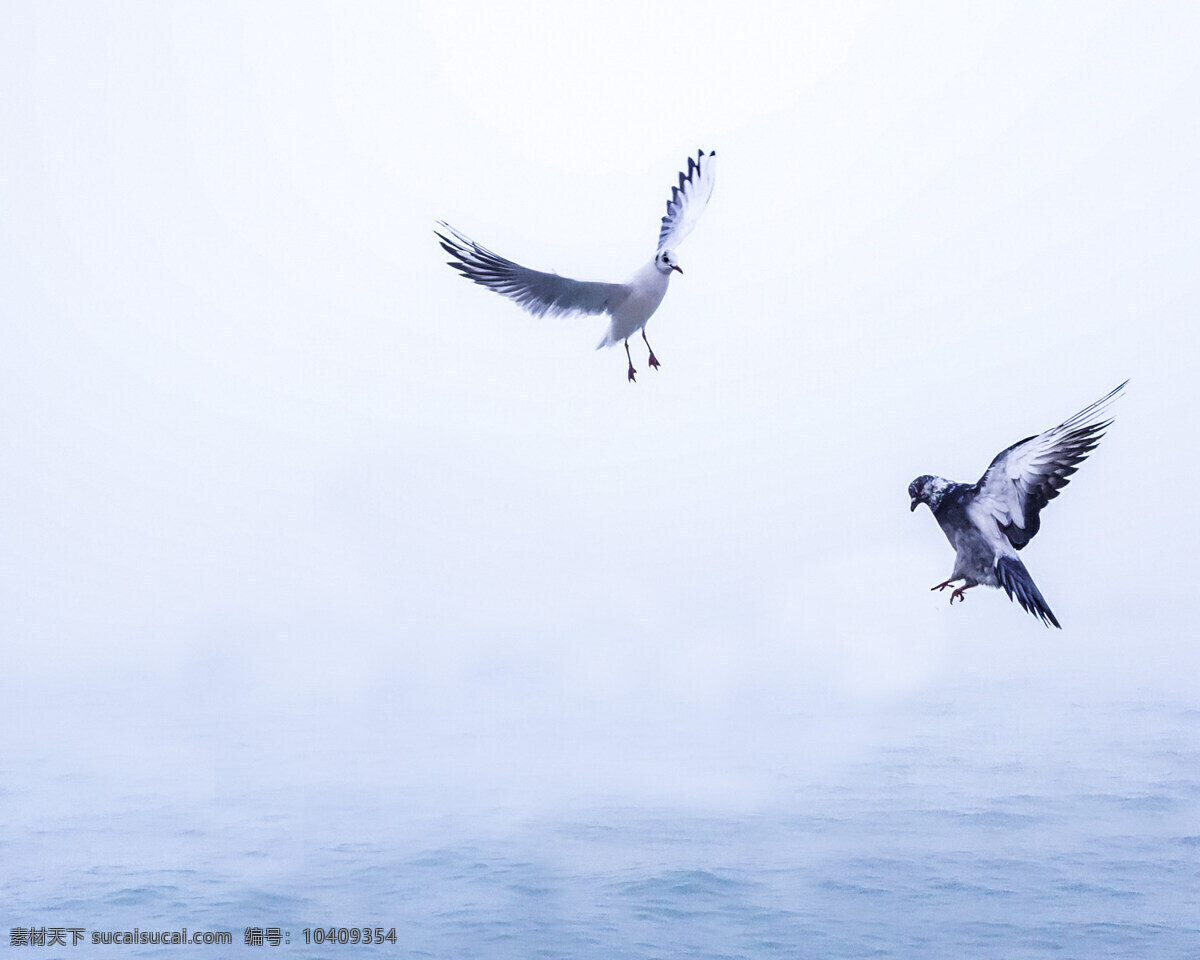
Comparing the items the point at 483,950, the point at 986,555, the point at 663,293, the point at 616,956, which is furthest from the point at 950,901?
the point at 663,293

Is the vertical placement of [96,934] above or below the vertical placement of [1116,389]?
below

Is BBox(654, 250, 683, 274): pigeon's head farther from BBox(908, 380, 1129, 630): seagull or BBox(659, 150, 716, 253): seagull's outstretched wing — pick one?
BBox(908, 380, 1129, 630): seagull

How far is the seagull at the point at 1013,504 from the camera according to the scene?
769 centimetres

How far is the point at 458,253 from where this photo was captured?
8.83m

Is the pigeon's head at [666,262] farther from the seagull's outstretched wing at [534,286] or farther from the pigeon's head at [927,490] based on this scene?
the pigeon's head at [927,490]

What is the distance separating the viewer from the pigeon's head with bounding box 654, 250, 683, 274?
952 centimetres

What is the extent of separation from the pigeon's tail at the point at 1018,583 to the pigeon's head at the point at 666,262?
340 cm

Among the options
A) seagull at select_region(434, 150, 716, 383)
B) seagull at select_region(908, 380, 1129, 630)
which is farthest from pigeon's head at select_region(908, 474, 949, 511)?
seagull at select_region(434, 150, 716, 383)

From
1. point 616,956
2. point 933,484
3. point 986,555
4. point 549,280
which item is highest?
point 549,280

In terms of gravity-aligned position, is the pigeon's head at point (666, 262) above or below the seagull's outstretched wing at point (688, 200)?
below

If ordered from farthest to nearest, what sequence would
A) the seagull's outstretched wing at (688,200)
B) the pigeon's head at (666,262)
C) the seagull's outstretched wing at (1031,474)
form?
the seagull's outstretched wing at (688,200)
the pigeon's head at (666,262)
the seagull's outstretched wing at (1031,474)

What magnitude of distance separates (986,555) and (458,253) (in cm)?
417

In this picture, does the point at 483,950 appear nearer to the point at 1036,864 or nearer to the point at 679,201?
the point at 1036,864

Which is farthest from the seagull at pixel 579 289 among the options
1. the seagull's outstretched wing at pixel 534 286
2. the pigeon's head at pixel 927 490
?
the pigeon's head at pixel 927 490
